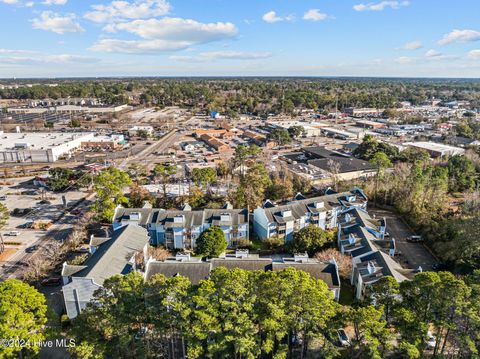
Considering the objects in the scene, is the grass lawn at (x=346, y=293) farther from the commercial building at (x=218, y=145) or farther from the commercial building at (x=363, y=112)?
the commercial building at (x=363, y=112)

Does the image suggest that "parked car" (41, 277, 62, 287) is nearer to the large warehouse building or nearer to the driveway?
the driveway

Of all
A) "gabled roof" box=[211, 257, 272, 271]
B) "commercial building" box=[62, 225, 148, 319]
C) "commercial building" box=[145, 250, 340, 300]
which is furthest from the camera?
"gabled roof" box=[211, 257, 272, 271]

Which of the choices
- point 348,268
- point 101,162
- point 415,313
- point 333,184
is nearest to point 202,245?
point 348,268

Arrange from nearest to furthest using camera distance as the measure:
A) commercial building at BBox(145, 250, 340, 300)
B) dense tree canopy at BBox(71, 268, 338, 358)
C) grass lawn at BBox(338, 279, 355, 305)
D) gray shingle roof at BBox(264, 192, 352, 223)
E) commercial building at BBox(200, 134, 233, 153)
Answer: dense tree canopy at BBox(71, 268, 338, 358)
commercial building at BBox(145, 250, 340, 300)
grass lawn at BBox(338, 279, 355, 305)
gray shingle roof at BBox(264, 192, 352, 223)
commercial building at BBox(200, 134, 233, 153)

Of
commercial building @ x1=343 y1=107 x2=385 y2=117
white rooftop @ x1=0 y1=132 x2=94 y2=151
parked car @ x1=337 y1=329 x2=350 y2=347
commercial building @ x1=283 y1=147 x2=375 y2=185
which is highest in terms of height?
commercial building @ x1=343 y1=107 x2=385 y2=117

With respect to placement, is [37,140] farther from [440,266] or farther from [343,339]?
[440,266]

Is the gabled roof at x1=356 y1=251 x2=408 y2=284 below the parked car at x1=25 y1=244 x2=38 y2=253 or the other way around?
the other way around

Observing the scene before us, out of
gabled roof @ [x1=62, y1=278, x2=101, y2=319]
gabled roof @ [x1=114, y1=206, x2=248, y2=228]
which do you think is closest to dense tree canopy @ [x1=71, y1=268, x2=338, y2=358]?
gabled roof @ [x1=62, y1=278, x2=101, y2=319]

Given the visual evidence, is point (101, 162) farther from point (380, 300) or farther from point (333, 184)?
point (380, 300)
